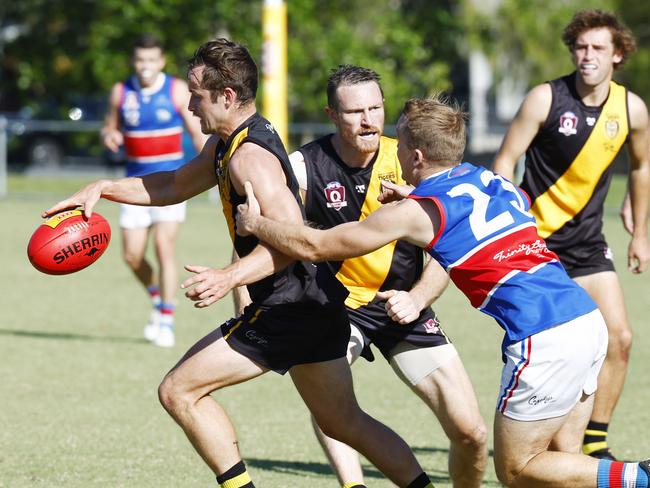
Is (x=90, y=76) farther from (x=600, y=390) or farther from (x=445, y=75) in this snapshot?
(x=600, y=390)

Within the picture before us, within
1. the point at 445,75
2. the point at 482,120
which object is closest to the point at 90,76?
the point at 445,75

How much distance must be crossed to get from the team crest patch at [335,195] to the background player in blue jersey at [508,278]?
0.93m

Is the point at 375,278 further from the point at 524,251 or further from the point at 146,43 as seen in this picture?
the point at 146,43

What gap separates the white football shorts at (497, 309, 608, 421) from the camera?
176 inches

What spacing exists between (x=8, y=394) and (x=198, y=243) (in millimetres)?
9623

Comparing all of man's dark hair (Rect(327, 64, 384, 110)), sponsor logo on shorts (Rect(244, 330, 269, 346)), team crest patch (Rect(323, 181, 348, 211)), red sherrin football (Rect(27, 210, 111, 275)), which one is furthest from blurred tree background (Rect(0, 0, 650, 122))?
sponsor logo on shorts (Rect(244, 330, 269, 346))

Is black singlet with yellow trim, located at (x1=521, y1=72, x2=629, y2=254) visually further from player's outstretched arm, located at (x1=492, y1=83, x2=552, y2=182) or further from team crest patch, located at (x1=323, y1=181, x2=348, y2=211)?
team crest patch, located at (x1=323, y1=181, x2=348, y2=211)

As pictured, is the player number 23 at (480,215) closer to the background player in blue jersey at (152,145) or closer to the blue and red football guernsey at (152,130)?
the background player in blue jersey at (152,145)

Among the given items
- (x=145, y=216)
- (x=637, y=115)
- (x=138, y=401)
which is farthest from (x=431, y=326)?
(x=145, y=216)

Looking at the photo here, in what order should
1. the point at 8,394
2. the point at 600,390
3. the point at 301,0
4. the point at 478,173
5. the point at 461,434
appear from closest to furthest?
the point at 478,173, the point at 461,434, the point at 600,390, the point at 8,394, the point at 301,0

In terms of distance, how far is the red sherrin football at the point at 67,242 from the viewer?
5.22 metres

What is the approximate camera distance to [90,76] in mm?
31719

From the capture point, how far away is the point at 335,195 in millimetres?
5504

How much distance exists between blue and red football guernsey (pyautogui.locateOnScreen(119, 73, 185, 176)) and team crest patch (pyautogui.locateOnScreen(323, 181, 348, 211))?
5148mm
